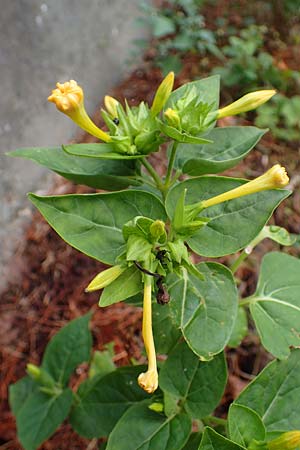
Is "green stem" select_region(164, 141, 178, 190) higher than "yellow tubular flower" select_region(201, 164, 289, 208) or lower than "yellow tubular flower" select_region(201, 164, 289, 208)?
higher

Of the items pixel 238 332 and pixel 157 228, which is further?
pixel 238 332

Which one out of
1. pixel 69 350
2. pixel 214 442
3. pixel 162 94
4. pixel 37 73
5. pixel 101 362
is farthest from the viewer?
pixel 37 73

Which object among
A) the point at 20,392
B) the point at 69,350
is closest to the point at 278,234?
the point at 69,350

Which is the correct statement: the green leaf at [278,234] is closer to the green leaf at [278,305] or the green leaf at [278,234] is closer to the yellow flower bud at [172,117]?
the green leaf at [278,305]

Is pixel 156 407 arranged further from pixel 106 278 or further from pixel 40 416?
pixel 40 416

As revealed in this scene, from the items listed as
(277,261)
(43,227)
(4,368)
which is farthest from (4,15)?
(277,261)

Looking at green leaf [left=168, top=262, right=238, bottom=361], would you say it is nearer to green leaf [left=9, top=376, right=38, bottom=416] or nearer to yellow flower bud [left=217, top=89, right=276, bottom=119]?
yellow flower bud [left=217, top=89, right=276, bottom=119]

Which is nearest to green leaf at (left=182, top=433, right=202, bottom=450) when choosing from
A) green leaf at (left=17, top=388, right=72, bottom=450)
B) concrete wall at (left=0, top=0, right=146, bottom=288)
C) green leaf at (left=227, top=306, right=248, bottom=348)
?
green leaf at (left=227, top=306, right=248, bottom=348)
